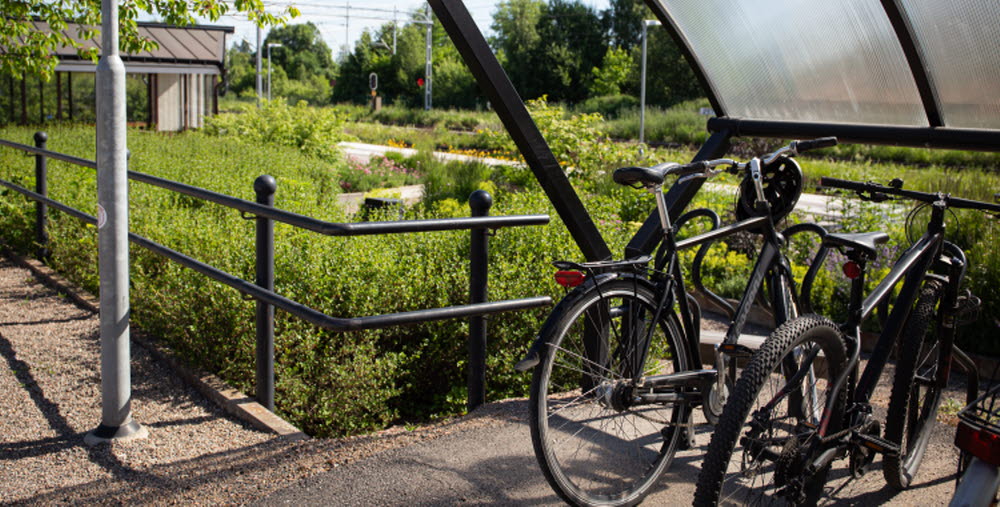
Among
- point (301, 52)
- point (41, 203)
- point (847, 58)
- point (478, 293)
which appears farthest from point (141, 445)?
point (301, 52)

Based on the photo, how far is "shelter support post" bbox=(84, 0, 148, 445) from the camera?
386cm

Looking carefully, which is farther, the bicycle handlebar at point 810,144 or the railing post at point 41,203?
the railing post at point 41,203

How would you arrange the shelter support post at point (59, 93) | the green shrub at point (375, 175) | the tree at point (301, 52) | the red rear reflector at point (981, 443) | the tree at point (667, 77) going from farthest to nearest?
the tree at point (301, 52), the tree at point (667, 77), the shelter support post at point (59, 93), the green shrub at point (375, 175), the red rear reflector at point (981, 443)

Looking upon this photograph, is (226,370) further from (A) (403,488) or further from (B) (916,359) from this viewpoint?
(B) (916,359)

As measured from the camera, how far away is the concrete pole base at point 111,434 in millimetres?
4105

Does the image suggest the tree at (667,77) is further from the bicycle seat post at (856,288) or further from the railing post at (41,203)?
the bicycle seat post at (856,288)

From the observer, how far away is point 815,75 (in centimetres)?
480

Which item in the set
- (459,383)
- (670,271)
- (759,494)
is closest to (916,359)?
(759,494)

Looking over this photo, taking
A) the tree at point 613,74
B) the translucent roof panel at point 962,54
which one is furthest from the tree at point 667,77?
the translucent roof panel at point 962,54

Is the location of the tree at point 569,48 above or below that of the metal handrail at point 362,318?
above

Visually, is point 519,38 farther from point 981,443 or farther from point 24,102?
point 981,443

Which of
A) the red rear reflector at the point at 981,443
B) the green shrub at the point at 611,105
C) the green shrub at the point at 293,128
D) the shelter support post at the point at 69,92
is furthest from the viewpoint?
the green shrub at the point at 611,105

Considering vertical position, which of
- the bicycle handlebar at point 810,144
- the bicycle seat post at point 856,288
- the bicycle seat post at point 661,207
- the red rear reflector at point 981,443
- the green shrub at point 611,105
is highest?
the green shrub at point 611,105

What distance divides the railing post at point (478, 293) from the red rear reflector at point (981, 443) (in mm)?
2423
